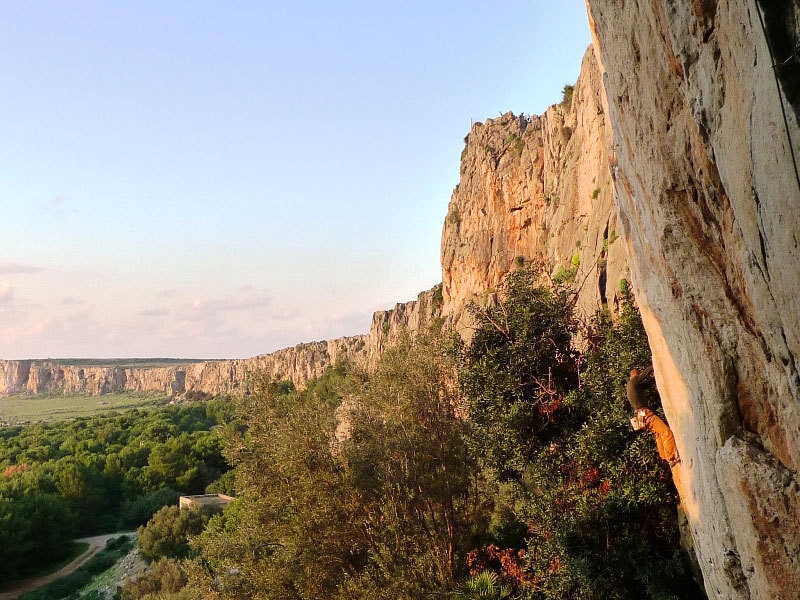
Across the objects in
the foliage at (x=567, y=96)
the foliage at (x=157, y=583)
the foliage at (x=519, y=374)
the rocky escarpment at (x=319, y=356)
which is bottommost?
the foliage at (x=157, y=583)

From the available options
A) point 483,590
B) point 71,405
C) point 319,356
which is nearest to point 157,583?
point 483,590

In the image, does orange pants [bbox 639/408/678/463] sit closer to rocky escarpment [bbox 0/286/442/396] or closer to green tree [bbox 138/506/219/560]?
rocky escarpment [bbox 0/286/442/396]

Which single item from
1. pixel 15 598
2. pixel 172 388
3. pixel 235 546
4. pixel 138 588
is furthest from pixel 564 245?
pixel 172 388

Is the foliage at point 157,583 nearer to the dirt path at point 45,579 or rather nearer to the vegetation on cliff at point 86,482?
the dirt path at point 45,579

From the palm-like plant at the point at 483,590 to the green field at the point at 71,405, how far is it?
144m

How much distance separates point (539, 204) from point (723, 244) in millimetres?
32830

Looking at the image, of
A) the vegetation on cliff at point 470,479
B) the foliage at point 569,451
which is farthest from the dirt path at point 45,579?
the foliage at point 569,451

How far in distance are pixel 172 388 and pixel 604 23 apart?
188 meters

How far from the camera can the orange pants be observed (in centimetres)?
895

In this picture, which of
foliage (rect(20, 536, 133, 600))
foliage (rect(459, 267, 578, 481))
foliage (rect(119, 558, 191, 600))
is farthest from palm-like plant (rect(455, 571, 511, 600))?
foliage (rect(20, 536, 133, 600))

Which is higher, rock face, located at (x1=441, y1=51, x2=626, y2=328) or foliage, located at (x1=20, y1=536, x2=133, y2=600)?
rock face, located at (x1=441, y1=51, x2=626, y2=328)

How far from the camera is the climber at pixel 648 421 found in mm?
8977

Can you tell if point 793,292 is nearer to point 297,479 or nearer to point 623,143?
point 623,143

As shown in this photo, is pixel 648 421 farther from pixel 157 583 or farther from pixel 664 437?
pixel 157 583
